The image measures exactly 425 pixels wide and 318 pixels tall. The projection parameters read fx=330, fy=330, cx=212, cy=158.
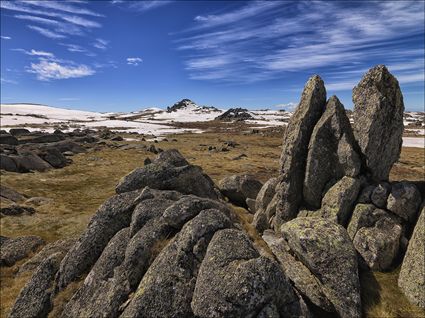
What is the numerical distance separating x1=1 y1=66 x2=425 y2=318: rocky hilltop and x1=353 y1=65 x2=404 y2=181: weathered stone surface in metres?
0.08

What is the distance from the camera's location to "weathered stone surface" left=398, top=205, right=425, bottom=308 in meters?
19.6

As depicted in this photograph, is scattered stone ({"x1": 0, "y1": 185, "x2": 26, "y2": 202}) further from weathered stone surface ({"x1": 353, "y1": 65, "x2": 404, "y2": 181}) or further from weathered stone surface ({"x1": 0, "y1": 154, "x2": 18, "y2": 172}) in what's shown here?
weathered stone surface ({"x1": 353, "y1": 65, "x2": 404, "y2": 181})

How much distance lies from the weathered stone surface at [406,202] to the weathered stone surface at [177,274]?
39.9ft

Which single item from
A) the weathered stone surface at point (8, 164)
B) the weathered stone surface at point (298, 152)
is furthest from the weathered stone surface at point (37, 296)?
the weathered stone surface at point (8, 164)

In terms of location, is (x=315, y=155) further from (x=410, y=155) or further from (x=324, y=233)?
(x=410, y=155)

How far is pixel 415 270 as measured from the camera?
20172 millimetres

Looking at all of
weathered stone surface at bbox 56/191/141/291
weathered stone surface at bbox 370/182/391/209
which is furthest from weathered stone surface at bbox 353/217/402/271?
weathered stone surface at bbox 56/191/141/291

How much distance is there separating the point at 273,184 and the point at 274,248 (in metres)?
10.7

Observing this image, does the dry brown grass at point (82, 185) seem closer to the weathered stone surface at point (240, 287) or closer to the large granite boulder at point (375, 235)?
the large granite boulder at point (375, 235)

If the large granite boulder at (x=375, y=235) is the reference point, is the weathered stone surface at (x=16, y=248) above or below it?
below

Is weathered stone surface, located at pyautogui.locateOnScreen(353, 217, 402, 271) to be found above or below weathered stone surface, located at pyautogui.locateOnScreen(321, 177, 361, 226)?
below

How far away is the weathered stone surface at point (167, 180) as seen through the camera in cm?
3231

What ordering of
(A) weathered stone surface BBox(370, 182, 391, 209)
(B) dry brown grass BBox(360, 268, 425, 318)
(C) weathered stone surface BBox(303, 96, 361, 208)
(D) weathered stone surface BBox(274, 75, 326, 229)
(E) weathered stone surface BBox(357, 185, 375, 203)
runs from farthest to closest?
(D) weathered stone surface BBox(274, 75, 326, 229) < (C) weathered stone surface BBox(303, 96, 361, 208) < (E) weathered stone surface BBox(357, 185, 375, 203) < (A) weathered stone surface BBox(370, 182, 391, 209) < (B) dry brown grass BBox(360, 268, 425, 318)

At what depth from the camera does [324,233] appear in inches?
819
